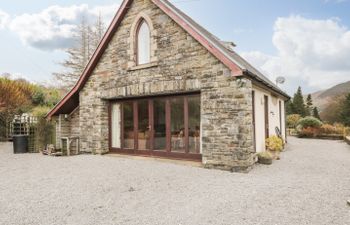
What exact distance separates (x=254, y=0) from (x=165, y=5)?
5.34 meters

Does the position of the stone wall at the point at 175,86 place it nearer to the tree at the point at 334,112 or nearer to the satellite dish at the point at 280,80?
the satellite dish at the point at 280,80

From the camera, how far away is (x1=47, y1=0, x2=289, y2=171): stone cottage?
811cm

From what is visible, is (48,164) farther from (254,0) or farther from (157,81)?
(254,0)

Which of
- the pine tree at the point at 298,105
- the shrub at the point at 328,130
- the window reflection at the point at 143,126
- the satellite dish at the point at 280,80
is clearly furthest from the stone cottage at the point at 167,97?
the pine tree at the point at 298,105

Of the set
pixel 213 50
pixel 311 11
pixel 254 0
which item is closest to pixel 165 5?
pixel 213 50

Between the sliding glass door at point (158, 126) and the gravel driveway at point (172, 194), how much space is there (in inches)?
38.9

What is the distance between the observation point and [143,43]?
34.3 feet

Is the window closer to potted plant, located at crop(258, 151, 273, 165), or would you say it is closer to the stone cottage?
the stone cottage

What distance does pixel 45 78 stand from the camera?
31000 mm

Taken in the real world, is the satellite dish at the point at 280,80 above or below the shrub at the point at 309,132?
above

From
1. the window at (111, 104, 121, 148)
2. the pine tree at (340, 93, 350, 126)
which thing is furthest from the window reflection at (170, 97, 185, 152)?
the pine tree at (340, 93, 350, 126)

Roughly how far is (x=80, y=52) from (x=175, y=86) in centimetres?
2153

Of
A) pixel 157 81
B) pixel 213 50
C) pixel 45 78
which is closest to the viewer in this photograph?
pixel 213 50

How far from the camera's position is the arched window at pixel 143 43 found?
33.7 ft
